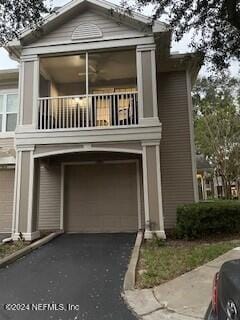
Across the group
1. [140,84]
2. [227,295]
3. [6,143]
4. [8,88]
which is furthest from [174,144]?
[227,295]

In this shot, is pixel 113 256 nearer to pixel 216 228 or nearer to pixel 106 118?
pixel 216 228

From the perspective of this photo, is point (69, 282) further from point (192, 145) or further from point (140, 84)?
point (192, 145)

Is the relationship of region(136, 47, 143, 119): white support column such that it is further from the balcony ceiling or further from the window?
the window

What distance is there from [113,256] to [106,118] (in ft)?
15.8

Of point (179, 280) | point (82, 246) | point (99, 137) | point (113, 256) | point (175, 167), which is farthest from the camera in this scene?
point (175, 167)

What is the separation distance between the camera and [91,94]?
447 inches

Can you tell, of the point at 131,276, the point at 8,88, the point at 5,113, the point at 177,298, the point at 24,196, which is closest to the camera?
the point at 177,298

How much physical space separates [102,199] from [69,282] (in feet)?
20.5

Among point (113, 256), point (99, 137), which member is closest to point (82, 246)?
point (113, 256)

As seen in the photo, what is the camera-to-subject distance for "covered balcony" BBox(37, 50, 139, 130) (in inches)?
427

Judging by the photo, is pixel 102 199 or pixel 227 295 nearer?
pixel 227 295

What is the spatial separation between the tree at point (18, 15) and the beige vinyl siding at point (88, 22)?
1986mm

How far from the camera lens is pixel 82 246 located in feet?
31.9

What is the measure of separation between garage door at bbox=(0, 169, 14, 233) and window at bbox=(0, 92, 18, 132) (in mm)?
1763
